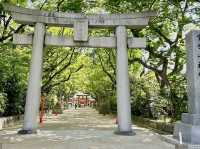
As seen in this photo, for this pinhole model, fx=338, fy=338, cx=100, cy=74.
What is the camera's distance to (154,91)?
78.5ft

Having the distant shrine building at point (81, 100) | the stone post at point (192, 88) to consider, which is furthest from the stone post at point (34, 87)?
the distant shrine building at point (81, 100)

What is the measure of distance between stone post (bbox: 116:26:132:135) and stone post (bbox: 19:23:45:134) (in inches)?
147

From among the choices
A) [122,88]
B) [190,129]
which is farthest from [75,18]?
[190,129]

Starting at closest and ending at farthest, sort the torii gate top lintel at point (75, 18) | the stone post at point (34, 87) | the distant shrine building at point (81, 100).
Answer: the stone post at point (34, 87) < the torii gate top lintel at point (75, 18) < the distant shrine building at point (81, 100)

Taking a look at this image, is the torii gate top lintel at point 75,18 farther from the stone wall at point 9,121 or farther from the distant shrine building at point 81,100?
the distant shrine building at point 81,100

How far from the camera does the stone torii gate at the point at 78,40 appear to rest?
1562 centimetres

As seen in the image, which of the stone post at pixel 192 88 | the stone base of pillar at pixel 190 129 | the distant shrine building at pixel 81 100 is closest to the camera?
the stone base of pillar at pixel 190 129

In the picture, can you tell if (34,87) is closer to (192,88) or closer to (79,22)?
(79,22)

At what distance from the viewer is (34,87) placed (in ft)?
51.2

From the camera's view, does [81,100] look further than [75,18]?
Yes

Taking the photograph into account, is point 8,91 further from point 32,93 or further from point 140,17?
point 140,17

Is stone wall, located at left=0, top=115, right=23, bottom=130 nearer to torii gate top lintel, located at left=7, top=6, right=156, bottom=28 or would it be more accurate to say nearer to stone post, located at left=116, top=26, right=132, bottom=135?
torii gate top lintel, located at left=7, top=6, right=156, bottom=28

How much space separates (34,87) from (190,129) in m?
7.74

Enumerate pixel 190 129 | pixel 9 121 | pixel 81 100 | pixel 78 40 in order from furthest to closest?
pixel 81 100 → pixel 9 121 → pixel 78 40 → pixel 190 129
